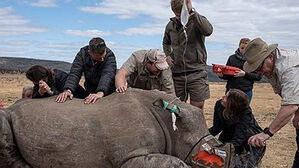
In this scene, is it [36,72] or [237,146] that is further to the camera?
[237,146]

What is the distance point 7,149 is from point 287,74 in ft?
10.6

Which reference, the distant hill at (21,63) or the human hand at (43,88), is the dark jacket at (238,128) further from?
the distant hill at (21,63)

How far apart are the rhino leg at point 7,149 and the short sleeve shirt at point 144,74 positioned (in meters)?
1.82

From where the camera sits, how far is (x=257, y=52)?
544 centimetres

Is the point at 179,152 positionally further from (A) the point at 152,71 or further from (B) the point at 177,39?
(B) the point at 177,39

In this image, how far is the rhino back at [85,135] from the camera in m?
5.27

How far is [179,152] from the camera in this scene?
5547mm

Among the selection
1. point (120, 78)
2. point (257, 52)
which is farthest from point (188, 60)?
point (257, 52)

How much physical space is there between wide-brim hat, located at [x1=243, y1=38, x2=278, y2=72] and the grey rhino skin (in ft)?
2.89

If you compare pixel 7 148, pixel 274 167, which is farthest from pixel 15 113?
pixel 274 167

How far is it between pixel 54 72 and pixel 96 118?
1.34 meters

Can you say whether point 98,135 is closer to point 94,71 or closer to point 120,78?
point 120,78

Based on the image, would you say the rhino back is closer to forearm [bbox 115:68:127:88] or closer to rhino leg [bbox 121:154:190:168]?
rhino leg [bbox 121:154:190:168]

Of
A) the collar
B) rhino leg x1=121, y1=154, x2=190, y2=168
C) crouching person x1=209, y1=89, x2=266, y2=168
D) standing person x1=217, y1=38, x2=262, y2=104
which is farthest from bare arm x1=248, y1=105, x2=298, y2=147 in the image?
the collar
